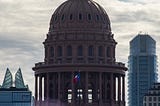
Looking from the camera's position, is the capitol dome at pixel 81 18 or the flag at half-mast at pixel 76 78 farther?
the capitol dome at pixel 81 18

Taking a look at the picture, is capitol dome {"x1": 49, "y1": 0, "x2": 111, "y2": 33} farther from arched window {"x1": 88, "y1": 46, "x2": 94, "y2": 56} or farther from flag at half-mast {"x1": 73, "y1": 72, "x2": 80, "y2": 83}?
flag at half-mast {"x1": 73, "y1": 72, "x2": 80, "y2": 83}

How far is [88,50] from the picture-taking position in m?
188

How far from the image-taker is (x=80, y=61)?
187 m

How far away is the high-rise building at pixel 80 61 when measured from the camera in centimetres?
18612

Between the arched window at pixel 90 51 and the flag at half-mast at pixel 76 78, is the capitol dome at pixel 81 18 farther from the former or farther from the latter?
the flag at half-mast at pixel 76 78

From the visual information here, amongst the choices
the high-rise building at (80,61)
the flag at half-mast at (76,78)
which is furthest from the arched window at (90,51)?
the flag at half-mast at (76,78)

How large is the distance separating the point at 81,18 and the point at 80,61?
8.75 metres

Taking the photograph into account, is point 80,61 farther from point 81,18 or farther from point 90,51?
point 81,18

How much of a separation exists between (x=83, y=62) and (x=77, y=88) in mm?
5281

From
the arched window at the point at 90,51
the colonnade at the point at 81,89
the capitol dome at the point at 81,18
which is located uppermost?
the capitol dome at the point at 81,18

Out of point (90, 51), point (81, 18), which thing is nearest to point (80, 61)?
point (90, 51)

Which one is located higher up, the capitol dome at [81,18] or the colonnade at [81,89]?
the capitol dome at [81,18]

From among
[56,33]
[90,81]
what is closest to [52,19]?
[56,33]

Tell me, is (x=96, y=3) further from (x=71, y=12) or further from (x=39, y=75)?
(x=39, y=75)
